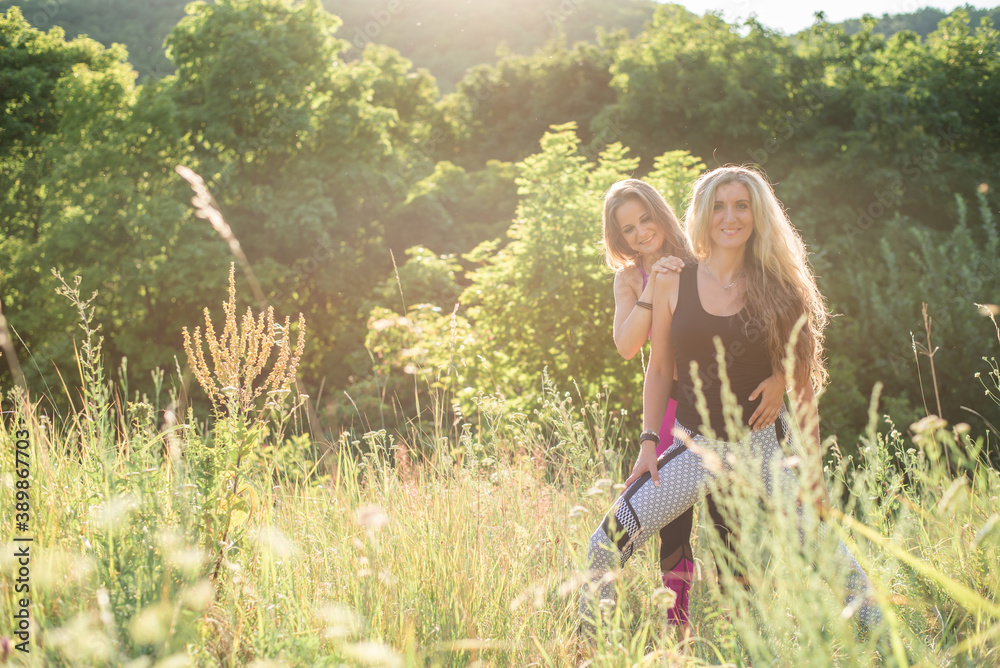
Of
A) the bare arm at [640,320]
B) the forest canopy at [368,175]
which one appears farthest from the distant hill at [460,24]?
the bare arm at [640,320]

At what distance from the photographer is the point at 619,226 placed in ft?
10.0

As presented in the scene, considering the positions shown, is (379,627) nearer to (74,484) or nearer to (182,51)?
(74,484)

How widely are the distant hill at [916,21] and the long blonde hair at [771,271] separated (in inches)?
668

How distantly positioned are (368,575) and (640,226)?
1.88 m

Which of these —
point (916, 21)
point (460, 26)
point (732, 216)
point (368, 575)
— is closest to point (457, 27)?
point (460, 26)

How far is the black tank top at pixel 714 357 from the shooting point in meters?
2.30

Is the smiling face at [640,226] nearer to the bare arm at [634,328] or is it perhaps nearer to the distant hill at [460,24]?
the bare arm at [634,328]

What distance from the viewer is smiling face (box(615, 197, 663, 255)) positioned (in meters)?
2.98

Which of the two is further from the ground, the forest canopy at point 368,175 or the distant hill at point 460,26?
the distant hill at point 460,26

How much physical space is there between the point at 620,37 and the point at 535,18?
1825cm

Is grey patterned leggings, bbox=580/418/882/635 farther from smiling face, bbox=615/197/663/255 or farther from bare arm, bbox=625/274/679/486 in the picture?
smiling face, bbox=615/197/663/255

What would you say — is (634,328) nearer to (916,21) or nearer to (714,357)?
(714,357)

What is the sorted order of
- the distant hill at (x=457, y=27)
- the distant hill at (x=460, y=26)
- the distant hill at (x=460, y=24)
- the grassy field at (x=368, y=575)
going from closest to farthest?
the grassy field at (x=368, y=575) < the distant hill at (x=460, y=24) < the distant hill at (x=460, y=26) < the distant hill at (x=457, y=27)

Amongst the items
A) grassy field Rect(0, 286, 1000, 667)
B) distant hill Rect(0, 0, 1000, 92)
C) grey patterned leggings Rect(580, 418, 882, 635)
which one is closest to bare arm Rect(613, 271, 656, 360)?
grey patterned leggings Rect(580, 418, 882, 635)
